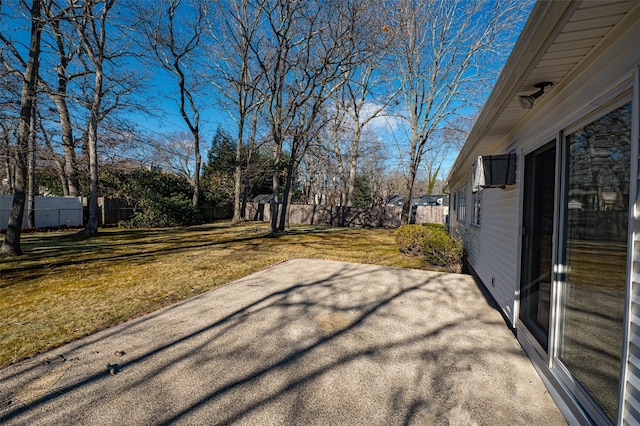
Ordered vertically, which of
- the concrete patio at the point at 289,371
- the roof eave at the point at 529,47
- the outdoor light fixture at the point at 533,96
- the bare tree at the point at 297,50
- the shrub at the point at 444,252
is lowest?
the concrete patio at the point at 289,371

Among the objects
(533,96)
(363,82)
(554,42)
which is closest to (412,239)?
(533,96)

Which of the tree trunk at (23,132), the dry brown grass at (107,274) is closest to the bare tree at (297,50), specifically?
the dry brown grass at (107,274)

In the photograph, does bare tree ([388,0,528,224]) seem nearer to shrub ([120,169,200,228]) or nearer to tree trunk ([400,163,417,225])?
tree trunk ([400,163,417,225])

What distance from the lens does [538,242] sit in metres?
2.81

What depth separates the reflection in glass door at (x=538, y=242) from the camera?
8.37 ft

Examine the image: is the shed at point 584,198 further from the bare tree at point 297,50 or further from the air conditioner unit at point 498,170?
the bare tree at point 297,50

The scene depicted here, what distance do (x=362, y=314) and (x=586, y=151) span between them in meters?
2.62

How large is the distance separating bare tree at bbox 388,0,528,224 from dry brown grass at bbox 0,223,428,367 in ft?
28.1

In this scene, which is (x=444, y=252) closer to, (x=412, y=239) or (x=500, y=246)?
(x=412, y=239)

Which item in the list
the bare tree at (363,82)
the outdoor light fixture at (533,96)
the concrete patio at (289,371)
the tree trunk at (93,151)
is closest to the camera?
the concrete patio at (289,371)

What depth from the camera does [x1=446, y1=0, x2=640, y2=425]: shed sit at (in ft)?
4.48

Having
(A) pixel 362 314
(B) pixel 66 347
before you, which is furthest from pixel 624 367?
(B) pixel 66 347

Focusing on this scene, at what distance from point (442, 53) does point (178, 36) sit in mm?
11823

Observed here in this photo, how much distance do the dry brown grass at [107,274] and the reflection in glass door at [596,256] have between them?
13.5ft
